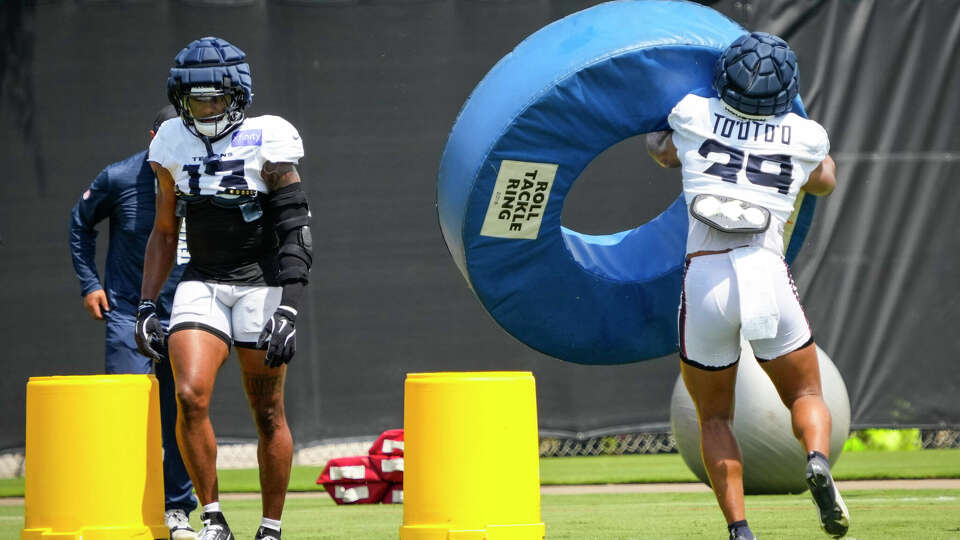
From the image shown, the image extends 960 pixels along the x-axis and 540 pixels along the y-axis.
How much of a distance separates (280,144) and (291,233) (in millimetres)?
306

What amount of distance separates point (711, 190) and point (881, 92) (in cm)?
527

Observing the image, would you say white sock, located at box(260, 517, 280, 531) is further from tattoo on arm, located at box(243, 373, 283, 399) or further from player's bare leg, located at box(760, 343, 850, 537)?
player's bare leg, located at box(760, 343, 850, 537)

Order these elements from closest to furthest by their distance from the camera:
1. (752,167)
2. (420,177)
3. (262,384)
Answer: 1. (752,167)
2. (262,384)
3. (420,177)

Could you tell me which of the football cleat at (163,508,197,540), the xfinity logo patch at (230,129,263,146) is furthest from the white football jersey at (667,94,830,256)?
the football cleat at (163,508,197,540)

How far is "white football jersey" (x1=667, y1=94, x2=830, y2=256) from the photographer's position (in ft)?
13.4

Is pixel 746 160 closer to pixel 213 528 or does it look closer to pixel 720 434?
pixel 720 434

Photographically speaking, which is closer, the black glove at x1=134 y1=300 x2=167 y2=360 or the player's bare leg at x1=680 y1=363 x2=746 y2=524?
the player's bare leg at x1=680 y1=363 x2=746 y2=524

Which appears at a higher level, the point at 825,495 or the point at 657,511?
the point at 825,495

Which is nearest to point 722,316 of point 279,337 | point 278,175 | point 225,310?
point 279,337

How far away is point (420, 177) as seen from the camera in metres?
8.84

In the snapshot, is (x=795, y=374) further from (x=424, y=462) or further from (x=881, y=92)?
(x=881, y=92)

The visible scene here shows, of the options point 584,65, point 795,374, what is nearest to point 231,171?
point 584,65

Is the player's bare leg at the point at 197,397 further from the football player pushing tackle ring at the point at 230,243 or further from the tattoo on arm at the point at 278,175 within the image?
the tattoo on arm at the point at 278,175

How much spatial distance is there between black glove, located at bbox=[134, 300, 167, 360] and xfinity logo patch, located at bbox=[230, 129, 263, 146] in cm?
65
